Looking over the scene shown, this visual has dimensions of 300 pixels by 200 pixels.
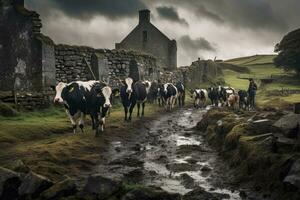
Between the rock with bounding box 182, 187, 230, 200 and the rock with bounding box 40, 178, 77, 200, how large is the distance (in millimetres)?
2723

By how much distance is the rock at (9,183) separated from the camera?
31.8 feet

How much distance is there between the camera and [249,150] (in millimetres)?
12797

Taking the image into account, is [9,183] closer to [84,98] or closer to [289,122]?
[289,122]

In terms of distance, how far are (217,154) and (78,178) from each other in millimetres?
5861

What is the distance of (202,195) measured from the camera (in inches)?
406

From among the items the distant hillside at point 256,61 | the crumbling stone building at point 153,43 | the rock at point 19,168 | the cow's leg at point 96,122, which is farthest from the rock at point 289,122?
the distant hillside at point 256,61

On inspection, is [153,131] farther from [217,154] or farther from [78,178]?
[78,178]

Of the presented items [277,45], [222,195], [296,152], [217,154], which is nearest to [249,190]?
[222,195]

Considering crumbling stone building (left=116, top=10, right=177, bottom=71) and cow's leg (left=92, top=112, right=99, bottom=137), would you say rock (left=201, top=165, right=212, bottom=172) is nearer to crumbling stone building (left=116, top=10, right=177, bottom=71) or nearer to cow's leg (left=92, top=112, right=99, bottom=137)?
cow's leg (left=92, top=112, right=99, bottom=137)

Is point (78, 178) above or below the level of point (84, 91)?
below

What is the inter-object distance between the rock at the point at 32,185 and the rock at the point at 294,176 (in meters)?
5.72

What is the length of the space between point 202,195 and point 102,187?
253 cm

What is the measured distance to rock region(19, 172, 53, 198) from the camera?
969cm

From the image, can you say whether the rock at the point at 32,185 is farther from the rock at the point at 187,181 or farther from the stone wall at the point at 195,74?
the stone wall at the point at 195,74
